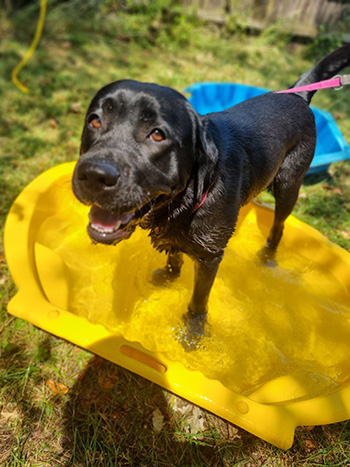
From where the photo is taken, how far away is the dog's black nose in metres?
1.59

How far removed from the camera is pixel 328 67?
2.95 metres

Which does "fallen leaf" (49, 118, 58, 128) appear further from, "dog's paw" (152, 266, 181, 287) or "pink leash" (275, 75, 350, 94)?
"pink leash" (275, 75, 350, 94)

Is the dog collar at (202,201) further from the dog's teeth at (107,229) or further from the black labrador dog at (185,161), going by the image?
the dog's teeth at (107,229)

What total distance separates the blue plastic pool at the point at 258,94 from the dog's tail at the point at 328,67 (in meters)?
1.21

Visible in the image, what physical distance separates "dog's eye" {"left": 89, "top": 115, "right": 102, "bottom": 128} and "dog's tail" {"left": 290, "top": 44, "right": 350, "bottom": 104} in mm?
1975

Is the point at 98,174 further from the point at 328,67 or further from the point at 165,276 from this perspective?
the point at 328,67

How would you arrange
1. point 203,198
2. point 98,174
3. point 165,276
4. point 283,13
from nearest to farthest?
1. point 98,174
2. point 203,198
3. point 165,276
4. point 283,13

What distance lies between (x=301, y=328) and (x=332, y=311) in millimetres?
358

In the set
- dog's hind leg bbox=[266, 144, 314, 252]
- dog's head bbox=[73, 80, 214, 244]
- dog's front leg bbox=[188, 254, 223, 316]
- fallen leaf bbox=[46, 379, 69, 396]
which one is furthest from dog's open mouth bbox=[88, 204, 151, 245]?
dog's hind leg bbox=[266, 144, 314, 252]

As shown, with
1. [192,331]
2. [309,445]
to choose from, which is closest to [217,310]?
[192,331]

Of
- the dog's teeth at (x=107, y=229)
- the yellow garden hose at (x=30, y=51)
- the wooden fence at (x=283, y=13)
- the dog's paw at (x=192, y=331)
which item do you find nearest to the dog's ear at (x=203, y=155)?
the dog's teeth at (x=107, y=229)

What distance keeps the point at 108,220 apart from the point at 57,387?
1.43 m

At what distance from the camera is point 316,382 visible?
2504mm

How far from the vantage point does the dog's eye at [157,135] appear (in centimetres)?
183
